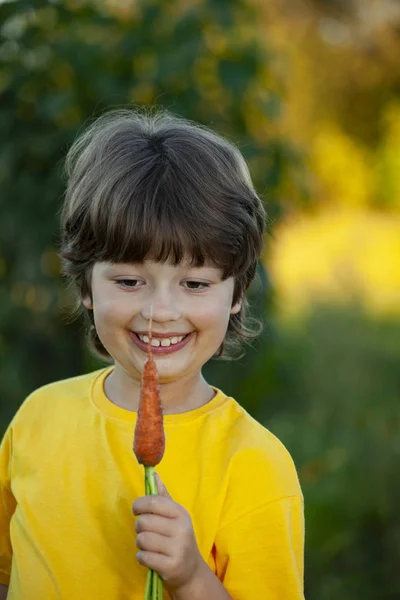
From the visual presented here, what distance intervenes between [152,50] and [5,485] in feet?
10.4

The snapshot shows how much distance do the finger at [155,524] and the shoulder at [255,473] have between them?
0.24 meters

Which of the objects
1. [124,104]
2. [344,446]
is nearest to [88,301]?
[124,104]

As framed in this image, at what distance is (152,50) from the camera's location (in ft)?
16.3

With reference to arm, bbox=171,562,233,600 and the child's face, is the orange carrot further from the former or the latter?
arm, bbox=171,562,233,600

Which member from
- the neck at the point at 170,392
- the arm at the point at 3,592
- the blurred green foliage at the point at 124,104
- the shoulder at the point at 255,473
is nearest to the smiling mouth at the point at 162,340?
the neck at the point at 170,392

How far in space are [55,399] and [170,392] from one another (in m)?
0.32

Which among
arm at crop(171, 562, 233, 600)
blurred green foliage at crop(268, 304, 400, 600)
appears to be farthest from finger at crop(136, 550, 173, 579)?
blurred green foliage at crop(268, 304, 400, 600)

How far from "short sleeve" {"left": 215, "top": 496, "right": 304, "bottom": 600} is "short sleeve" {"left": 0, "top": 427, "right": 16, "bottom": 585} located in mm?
548

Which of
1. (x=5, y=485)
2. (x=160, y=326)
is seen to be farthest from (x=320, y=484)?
(x=160, y=326)

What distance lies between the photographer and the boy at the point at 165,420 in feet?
6.42

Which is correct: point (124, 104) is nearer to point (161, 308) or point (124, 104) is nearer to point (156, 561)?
point (161, 308)

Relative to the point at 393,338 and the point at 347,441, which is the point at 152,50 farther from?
the point at 393,338

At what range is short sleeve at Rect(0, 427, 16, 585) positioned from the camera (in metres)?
2.28

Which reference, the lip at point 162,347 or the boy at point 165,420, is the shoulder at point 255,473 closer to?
the boy at point 165,420
